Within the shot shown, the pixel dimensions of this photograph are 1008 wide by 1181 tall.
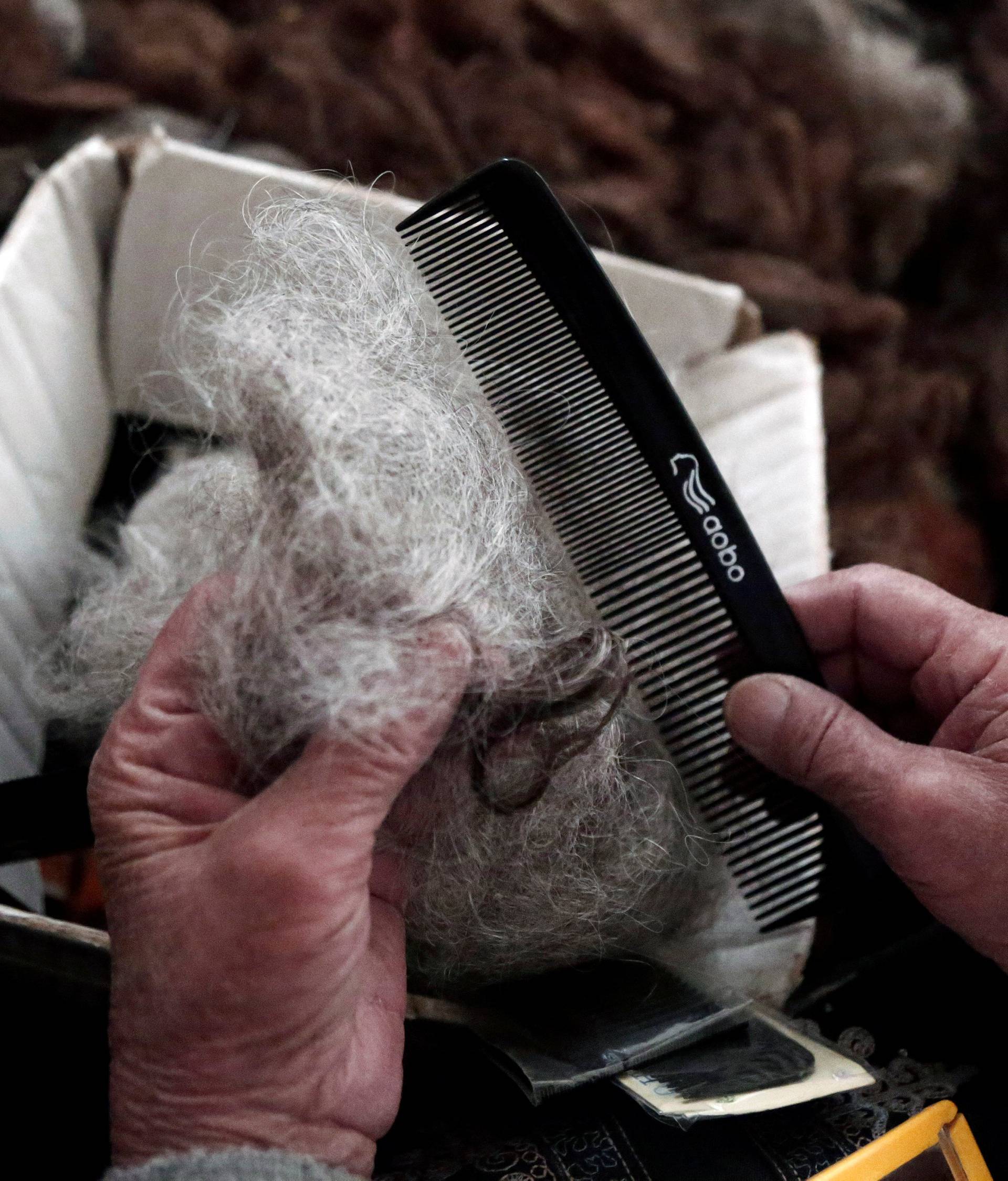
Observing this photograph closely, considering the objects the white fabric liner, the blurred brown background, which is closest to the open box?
the white fabric liner

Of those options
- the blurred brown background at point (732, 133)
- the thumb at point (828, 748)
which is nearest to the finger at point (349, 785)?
the thumb at point (828, 748)

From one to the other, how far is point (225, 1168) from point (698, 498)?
49 cm

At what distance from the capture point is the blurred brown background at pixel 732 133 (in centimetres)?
117

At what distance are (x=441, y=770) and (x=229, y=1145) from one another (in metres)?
0.22

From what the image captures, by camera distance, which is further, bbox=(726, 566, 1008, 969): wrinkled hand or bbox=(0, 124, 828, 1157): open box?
bbox=(0, 124, 828, 1157): open box

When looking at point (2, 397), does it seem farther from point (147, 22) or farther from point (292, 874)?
point (292, 874)

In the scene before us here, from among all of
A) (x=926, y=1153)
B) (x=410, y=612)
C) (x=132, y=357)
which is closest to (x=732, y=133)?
(x=132, y=357)

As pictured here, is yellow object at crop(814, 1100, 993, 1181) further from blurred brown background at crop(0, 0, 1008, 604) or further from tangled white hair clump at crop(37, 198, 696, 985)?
blurred brown background at crop(0, 0, 1008, 604)

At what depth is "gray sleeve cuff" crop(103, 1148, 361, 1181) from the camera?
497 millimetres

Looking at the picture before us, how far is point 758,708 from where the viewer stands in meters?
0.68

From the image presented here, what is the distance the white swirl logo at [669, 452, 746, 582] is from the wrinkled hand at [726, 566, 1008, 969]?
0.10 meters

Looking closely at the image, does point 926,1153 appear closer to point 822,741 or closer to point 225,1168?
point 822,741

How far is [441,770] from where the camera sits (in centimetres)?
60

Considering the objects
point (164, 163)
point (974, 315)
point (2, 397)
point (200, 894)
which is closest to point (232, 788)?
point (200, 894)
